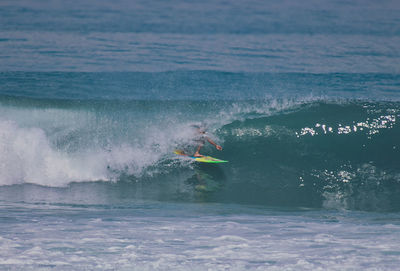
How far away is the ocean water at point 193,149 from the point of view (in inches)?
262

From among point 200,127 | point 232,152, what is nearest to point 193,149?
point 200,127

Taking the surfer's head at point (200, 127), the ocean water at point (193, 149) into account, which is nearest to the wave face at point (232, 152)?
the ocean water at point (193, 149)

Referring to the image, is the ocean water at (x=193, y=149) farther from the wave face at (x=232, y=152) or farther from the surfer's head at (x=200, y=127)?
the surfer's head at (x=200, y=127)

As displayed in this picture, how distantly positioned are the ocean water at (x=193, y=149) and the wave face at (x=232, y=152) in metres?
0.04

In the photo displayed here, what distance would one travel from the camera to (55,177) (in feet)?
36.0

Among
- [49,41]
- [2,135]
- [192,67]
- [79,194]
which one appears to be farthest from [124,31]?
[79,194]

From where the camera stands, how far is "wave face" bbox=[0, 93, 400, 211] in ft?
34.2

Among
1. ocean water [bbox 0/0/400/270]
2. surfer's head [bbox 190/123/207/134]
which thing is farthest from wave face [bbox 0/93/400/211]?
surfer's head [bbox 190/123/207/134]

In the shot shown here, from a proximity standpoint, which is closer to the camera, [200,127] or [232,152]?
[232,152]

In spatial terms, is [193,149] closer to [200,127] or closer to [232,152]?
[200,127]

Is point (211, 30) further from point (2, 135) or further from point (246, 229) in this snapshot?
point (246, 229)

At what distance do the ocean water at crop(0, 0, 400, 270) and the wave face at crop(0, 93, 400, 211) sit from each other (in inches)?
1.7

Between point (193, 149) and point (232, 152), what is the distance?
111 cm

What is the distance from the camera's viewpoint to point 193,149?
11.6 meters
